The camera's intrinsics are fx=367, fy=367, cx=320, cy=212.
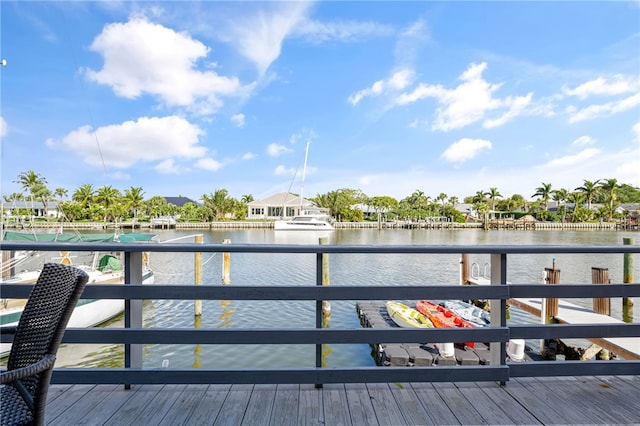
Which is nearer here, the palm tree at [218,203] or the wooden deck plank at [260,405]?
the wooden deck plank at [260,405]

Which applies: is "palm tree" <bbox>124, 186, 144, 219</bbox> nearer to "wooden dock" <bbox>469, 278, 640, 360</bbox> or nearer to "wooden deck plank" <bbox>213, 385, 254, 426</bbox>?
"wooden dock" <bbox>469, 278, 640, 360</bbox>

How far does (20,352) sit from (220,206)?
54.3 metres

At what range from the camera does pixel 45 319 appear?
109 centimetres

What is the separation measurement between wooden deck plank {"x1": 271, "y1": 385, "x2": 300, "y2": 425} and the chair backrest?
105 cm

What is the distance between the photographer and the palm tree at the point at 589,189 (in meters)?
58.2

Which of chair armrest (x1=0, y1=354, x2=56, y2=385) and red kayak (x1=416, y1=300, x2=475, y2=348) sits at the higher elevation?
chair armrest (x1=0, y1=354, x2=56, y2=385)

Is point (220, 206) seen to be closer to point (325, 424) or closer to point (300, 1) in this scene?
point (300, 1)

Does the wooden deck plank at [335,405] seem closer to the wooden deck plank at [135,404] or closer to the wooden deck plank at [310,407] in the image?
the wooden deck plank at [310,407]

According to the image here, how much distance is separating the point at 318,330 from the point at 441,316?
5722 millimetres

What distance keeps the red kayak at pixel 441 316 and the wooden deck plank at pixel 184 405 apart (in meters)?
5.33

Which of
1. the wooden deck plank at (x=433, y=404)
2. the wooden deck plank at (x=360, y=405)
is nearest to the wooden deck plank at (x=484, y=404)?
the wooden deck plank at (x=433, y=404)

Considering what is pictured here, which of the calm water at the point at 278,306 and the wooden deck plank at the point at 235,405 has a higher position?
the wooden deck plank at the point at 235,405

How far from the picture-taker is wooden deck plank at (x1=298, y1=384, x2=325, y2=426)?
5.71ft

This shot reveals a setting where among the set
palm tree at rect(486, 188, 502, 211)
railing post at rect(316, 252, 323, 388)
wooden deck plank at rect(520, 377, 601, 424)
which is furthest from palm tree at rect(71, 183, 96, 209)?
palm tree at rect(486, 188, 502, 211)
